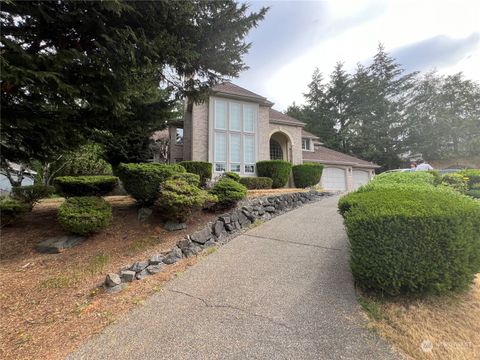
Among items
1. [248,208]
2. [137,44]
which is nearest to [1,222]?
[137,44]

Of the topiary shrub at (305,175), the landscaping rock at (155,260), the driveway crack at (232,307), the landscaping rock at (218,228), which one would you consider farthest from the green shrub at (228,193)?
the topiary shrub at (305,175)

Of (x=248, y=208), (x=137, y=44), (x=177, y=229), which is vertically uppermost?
(x=137, y=44)

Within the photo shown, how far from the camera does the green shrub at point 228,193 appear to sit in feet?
23.1

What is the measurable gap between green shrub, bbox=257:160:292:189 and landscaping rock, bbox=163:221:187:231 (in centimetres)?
767

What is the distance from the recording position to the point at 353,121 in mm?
32375

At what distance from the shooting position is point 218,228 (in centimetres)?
633

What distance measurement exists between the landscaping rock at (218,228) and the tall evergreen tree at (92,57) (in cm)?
362

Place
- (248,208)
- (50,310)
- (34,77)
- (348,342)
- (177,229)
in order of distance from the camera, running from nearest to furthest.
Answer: (348,342) → (50,310) → (34,77) → (177,229) → (248,208)

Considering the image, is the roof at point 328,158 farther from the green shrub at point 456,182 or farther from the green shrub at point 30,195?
the green shrub at point 30,195

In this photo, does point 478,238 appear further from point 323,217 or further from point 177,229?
point 177,229

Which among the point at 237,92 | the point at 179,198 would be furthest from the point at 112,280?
the point at 237,92

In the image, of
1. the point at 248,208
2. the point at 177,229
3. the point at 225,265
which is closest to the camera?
the point at 225,265

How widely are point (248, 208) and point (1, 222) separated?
6619mm

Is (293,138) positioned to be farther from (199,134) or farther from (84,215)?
(84,215)
